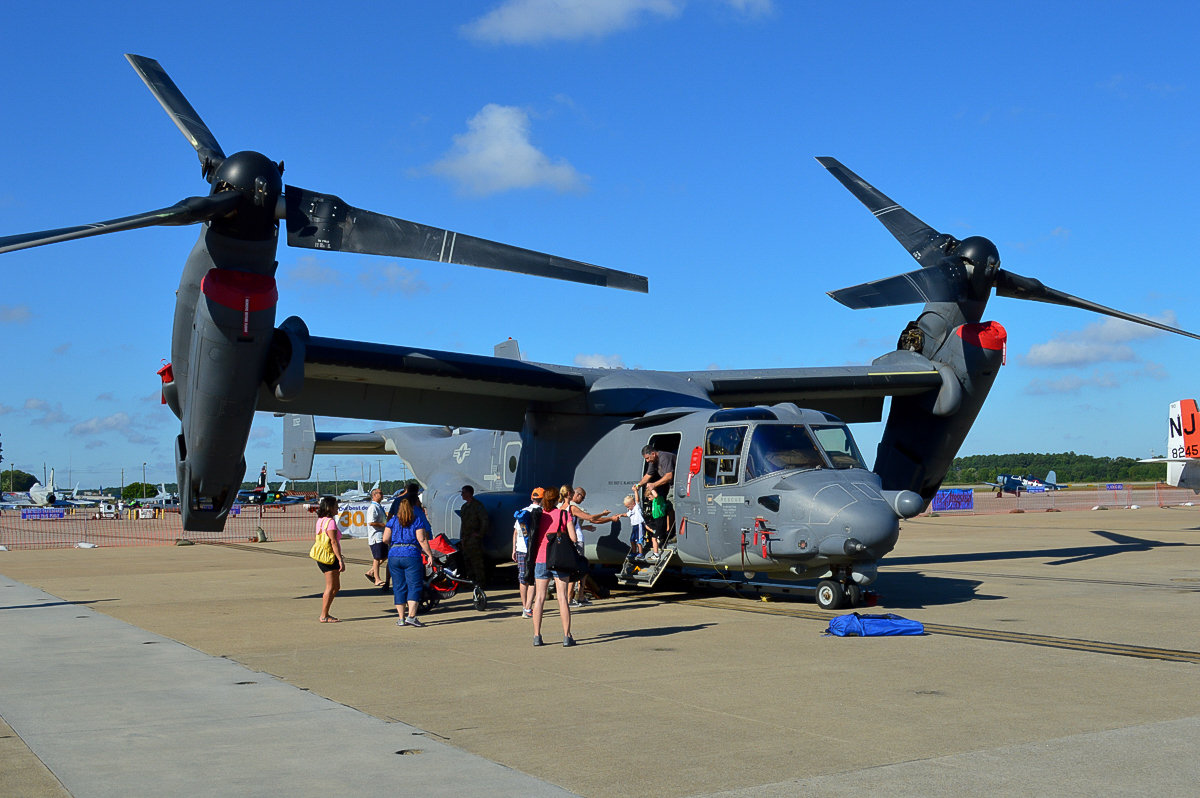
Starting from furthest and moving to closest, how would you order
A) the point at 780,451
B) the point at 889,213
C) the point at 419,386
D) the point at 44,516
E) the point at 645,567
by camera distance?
the point at 44,516 < the point at 889,213 < the point at 419,386 < the point at 645,567 < the point at 780,451

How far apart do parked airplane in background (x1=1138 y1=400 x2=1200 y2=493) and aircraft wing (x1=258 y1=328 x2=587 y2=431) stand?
2795cm

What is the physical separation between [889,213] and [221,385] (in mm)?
11982

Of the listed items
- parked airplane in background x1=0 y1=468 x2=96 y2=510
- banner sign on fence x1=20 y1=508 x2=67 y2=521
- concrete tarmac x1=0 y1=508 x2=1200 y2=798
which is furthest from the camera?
parked airplane in background x1=0 y1=468 x2=96 y2=510

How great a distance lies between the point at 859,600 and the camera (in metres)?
11.7

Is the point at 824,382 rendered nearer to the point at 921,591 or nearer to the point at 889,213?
the point at 889,213

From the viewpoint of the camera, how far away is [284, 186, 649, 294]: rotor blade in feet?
39.3

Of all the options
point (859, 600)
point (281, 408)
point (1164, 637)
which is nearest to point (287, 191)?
point (281, 408)

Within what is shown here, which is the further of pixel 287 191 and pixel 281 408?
pixel 281 408

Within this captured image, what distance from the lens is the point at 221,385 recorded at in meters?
12.0

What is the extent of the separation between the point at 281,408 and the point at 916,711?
1120 cm

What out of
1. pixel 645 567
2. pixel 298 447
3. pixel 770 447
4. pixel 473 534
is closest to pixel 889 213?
pixel 770 447

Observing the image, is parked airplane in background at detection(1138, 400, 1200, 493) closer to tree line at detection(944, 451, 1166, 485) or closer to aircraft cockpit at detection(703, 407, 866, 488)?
aircraft cockpit at detection(703, 407, 866, 488)

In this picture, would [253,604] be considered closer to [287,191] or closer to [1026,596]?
[287,191]

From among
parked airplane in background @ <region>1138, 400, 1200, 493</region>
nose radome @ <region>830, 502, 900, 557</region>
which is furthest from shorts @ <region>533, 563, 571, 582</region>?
parked airplane in background @ <region>1138, 400, 1200, 493</region>
